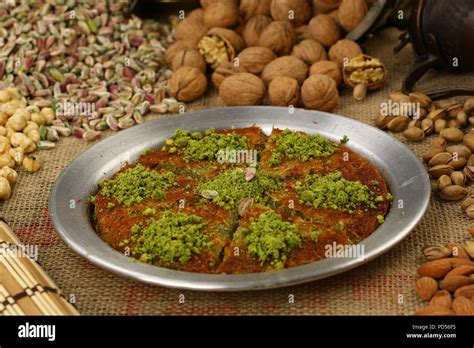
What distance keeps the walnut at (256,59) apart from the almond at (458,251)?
158 cm

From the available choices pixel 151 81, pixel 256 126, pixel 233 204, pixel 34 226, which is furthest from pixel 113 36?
pixel 233 204

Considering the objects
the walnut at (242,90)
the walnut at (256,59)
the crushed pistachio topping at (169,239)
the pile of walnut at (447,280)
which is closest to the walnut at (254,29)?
the walnut at (256,59)

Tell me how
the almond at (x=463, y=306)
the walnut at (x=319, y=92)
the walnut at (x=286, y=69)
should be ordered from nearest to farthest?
the almond at (x=463, y=306) → the walnut at (x=319, y=92) → the walnut at (x=286, y=69)

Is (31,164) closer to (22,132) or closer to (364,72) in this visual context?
(22,132)

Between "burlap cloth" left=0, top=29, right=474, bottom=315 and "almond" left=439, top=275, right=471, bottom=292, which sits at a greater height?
"almond" left=439, top=275, right=471, bottom=292

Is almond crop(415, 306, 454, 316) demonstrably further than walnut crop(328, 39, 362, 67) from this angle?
No

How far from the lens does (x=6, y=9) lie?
3.99m

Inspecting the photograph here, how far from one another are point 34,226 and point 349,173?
3.96ft

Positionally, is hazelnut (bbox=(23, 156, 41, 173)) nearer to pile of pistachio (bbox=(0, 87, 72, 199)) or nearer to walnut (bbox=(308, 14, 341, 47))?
pile of pistachio (bbox=(0, 87, 72, 199))

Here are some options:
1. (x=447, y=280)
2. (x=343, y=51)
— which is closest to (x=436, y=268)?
(x=447, y=280)

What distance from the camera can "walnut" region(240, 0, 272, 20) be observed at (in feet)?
13.1

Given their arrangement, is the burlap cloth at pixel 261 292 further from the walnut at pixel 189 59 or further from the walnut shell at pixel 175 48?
the walnut shell at pixel 175 48

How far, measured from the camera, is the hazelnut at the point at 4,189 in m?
2.90

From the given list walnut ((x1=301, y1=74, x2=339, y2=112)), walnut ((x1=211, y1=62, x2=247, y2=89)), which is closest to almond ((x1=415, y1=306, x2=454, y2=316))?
walnut ((x1=301, y1=74, x2=339, y2=112))
